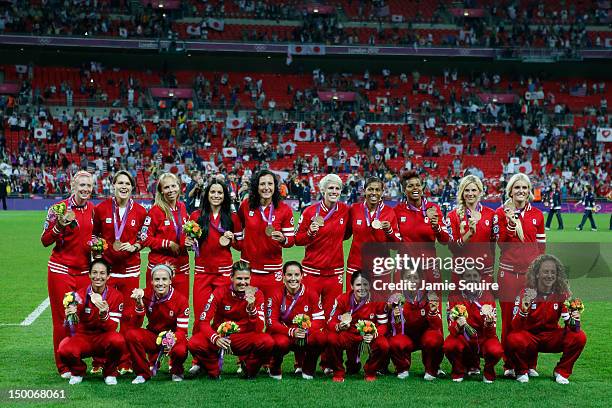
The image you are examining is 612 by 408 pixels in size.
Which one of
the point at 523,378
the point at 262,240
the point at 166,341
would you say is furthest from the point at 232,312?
the point at 523,378

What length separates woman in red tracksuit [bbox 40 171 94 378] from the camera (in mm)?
7273

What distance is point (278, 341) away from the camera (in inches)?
283

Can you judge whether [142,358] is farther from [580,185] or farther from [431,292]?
[580,185]

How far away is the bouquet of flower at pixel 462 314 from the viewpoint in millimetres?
7073

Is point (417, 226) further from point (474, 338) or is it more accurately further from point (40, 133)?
point (40, 133)

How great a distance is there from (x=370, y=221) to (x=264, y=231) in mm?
1036

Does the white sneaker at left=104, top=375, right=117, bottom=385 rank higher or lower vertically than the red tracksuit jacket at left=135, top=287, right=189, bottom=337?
lower

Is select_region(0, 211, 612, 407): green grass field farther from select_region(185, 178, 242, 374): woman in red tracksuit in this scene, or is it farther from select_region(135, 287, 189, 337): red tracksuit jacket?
select_region(185, 178, 242, 374): woman in red tracksuit

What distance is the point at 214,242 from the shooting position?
25.2 ft

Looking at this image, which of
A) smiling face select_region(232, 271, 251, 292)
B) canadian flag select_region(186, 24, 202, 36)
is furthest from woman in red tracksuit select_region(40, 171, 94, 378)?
canadian flag select_region(186, 24, 202, 36)

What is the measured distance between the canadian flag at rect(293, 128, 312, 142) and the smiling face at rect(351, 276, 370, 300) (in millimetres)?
33389

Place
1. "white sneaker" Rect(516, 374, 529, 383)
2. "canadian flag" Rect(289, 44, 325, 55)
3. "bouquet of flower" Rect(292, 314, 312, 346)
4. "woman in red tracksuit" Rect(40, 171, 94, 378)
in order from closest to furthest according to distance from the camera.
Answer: "bouquet of flower" Rect(292, 314, 312, 346), "white sneaker" Rect(516, 374, 529, 383), "woman in red tracksuit" Rect(40, 171, 94, 378), "canadian flag" Rect(289, 44, 325, 55)

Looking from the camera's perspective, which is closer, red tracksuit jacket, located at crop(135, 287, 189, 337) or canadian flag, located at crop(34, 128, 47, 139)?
red tracksuit jacket, located at crop(135, 287, 189, 337)

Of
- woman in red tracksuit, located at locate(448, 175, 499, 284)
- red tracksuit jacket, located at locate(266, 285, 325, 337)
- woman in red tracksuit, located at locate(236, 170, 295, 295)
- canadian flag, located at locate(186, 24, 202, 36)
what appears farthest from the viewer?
canadian flag, located at locate(186, 24, 202, 36)
